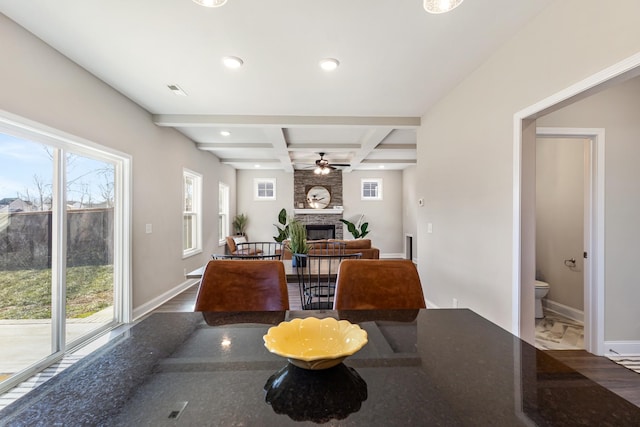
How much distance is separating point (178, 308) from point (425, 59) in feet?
12.8

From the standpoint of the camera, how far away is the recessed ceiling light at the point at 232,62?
2279 mm

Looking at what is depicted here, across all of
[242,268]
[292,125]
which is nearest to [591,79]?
[242,268]

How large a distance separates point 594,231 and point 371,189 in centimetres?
574

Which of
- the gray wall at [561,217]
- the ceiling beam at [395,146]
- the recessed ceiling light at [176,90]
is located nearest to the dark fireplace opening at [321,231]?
the ceiling beam at [395,146]

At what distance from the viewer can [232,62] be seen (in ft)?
7.64

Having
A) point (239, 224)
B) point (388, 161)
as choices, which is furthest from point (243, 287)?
point (239, 224)

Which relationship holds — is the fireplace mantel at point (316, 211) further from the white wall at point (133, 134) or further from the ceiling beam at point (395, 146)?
the ceiling beam at point (395, 146)

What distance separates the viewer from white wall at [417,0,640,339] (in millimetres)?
1491

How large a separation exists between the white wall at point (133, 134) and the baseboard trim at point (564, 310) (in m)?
5.03

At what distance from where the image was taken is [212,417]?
1.78 ft

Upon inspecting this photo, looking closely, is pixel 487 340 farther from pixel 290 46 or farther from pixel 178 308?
pixel 178 308

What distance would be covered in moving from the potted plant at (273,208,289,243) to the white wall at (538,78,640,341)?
19.1ft

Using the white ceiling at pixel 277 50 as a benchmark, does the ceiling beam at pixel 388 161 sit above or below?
below

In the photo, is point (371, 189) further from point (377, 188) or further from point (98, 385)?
point (98, 385)
